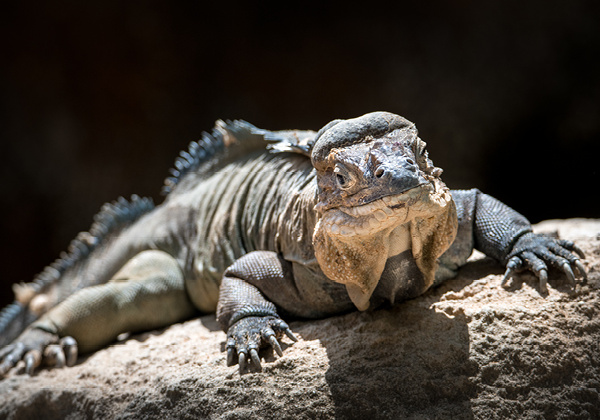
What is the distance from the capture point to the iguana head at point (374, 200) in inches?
93.6

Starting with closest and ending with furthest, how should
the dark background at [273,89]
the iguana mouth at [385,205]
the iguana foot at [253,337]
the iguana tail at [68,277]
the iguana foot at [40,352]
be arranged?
the iguana mouth at [385,205], the iguana foot at [253,337], the dark background at [273,89], the iguana foot at [40,352], the iguana tail at [68,277]

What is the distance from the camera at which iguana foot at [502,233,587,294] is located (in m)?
3.06

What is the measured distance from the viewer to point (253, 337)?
311cm

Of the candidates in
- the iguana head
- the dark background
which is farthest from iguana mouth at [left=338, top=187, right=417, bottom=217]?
the dark background

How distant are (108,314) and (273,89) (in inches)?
117

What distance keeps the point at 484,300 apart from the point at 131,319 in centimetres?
274

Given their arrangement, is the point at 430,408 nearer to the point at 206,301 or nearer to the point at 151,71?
the point at 206,301

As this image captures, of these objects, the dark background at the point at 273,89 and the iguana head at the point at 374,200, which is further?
the dark background at the point at 273,89

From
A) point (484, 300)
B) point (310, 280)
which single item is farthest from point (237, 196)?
point (484, 300)

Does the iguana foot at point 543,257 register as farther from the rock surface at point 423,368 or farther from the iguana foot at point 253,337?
the iguana foot at point 253,337

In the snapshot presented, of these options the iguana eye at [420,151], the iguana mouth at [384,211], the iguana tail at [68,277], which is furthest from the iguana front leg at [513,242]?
the iguana tail at [68,277]

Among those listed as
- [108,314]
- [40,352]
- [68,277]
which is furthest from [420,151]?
[68,277]

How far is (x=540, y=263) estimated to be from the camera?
309 centimetres

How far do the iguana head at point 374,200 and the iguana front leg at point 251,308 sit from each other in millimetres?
556
